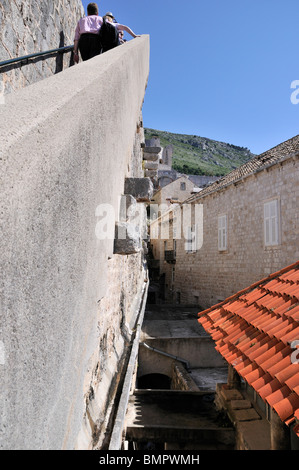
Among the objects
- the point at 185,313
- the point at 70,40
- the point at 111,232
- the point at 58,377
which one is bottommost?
the point at 185,313

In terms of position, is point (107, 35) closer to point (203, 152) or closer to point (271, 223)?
point (271, 223)

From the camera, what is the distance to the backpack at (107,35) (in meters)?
3.42

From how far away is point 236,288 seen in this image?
1330 cm

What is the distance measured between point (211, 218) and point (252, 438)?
482 inches

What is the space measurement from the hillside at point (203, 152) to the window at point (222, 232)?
66.9m

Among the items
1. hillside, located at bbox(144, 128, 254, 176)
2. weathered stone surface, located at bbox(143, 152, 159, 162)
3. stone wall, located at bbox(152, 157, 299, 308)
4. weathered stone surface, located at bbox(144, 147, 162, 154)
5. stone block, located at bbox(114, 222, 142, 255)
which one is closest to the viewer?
stone block, located at bbox(114, 222, 142, 255)

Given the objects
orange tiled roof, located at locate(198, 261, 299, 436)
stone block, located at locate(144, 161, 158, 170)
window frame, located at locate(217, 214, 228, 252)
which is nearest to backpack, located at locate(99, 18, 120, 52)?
orange tiled roof, located at locate(198, 261, 299, 436)

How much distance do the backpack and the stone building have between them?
8358mm

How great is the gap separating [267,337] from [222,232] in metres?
11.3

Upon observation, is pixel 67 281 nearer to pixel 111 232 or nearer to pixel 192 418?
pixel 111 232

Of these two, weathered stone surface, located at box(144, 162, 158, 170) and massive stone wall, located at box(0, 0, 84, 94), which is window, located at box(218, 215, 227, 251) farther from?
massive stone wall, located at box(0, 0, 84, 94)

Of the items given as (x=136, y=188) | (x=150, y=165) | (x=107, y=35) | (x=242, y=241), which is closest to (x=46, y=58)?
(x=107, y=35)

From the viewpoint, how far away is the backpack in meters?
3.42
